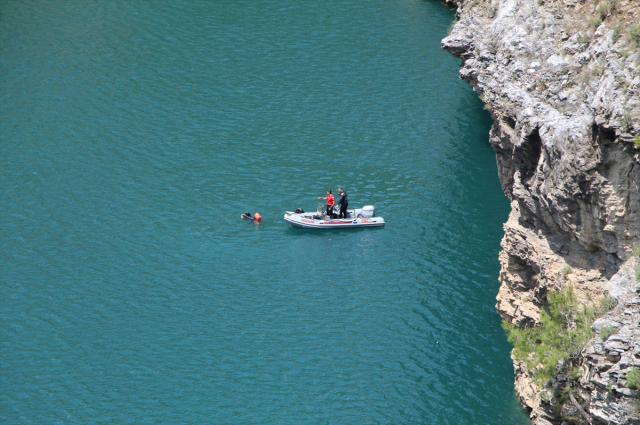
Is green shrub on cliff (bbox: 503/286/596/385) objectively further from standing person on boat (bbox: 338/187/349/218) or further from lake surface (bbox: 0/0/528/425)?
standing person on boat (bbox: 338/187/349/218)

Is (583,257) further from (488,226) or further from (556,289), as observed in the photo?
(488,226)

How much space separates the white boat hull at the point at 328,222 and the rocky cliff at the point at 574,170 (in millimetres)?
12572

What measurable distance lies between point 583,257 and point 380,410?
33.6 ft

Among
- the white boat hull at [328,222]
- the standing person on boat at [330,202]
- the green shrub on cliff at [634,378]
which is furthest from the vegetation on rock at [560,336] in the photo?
the standing person on boat at [330,202]

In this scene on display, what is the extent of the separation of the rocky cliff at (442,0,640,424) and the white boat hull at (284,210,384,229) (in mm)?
12572

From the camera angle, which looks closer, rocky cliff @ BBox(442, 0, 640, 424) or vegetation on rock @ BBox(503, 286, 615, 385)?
rocky cliff @ BBox(442, 0, 640, 424)

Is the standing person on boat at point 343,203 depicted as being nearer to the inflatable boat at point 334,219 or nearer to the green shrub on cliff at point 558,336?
the inflatable boat at point 334,219

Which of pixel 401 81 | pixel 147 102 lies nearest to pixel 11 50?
pixel 147 102

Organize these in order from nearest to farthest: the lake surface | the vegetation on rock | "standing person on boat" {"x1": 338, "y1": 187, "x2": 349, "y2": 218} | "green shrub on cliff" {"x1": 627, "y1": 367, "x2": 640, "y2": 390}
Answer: "green shrub on cliff" {"x1": 627, "y1": 367, "x2": 640, "y2": 390} → the vegetation on rock → the lake surface → "standing person on boat" {"x1": 338, "y1": 187, "x2": 349, "y2": 218}

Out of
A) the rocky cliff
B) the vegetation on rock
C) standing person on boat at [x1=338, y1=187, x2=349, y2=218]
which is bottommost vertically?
the vegetation on rock

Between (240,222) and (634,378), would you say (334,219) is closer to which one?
(240,222)

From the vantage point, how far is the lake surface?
32375 mm

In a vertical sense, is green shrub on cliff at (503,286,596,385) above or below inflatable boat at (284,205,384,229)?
below

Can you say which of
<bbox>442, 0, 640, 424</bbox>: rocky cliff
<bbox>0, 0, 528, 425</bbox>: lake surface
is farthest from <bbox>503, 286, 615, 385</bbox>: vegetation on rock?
<bbox>0, 0, 528, 425</bbox>: lake surface
